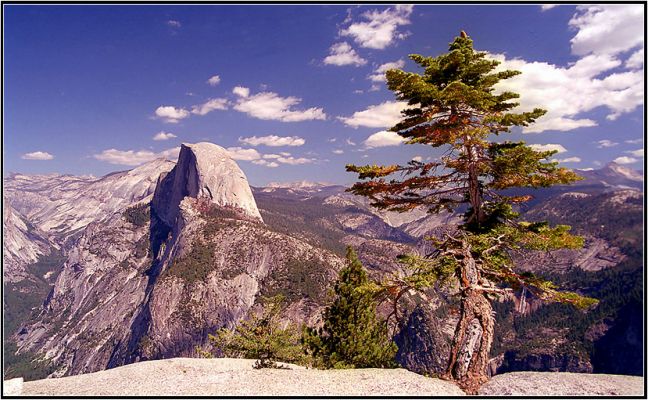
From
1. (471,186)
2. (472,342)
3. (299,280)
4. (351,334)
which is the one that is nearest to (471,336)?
(472,342)

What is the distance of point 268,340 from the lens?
2566 cm

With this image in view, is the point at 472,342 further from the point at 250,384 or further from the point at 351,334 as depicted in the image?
the point at 351,334

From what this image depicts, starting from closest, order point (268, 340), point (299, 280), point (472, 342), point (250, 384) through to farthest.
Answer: point (250, 384) < point (472, 342) < point (268, 340) < point (299, 280)

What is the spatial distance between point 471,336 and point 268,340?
1528 cm

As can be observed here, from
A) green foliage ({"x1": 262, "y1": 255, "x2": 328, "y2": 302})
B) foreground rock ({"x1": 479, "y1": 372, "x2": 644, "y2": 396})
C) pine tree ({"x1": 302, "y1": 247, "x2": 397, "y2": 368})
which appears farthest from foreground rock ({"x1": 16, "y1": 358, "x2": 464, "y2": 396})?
green foliage ({"x1": 262, "y1": 255, "x2": 328, "y2": 302})

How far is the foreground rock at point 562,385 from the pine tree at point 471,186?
88 centimetres

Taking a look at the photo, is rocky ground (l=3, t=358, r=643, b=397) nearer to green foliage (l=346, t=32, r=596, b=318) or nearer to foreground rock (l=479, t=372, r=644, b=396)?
foreground rock (l=479, t=372, r=644, b=396)

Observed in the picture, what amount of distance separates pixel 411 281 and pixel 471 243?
3672mm

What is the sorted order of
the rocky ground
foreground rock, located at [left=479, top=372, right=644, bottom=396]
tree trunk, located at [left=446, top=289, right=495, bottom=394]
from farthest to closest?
tree trunk, located at [left=446, top=289, right=495, bottom=394], the rocky ground, foreground rock, located at [left=479, top=372, right=644, bottom=396]

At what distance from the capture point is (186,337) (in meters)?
166

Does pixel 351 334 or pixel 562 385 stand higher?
pixel 562 385

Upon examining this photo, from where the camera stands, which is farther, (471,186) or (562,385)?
(471,186)

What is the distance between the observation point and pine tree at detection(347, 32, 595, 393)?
14664 millimetres

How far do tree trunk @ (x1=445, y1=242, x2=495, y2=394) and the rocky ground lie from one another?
0.59m
